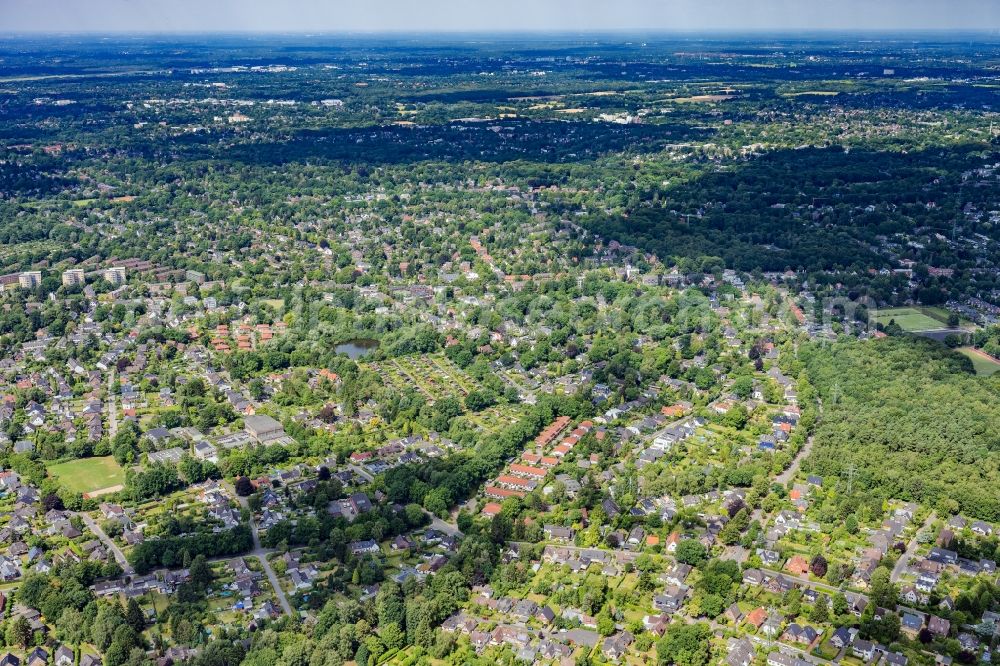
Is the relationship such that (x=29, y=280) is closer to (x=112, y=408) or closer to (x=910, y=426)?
(x=112, y=408)

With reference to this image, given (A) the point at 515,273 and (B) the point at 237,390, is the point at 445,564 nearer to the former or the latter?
(B) the point at 237,390

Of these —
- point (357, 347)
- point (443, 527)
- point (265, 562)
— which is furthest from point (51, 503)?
point (357, 347)

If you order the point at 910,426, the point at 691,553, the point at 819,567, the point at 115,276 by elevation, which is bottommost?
the point at 819,567

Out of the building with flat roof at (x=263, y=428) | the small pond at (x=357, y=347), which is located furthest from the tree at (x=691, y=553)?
the small pond at (x=357, y=347)

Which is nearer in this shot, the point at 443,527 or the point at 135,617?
the point at 135,617

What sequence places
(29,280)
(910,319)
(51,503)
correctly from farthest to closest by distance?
(29,280), (910,319), (51,503)

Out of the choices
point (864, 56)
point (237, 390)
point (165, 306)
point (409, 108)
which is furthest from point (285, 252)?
point (864, 56)

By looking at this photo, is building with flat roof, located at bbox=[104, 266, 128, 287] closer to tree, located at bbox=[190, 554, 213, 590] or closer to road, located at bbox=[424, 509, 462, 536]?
tree, located at bbox=[190, 554, 213, 590]
